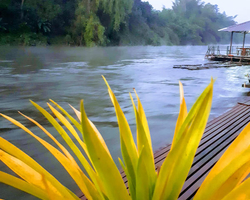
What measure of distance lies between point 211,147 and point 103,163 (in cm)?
218

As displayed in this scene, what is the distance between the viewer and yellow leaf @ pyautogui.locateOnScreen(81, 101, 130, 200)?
32.7 inches

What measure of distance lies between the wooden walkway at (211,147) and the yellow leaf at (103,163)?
1.04 meters

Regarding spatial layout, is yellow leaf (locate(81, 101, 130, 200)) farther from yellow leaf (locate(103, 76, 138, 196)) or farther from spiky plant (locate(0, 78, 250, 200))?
yellow leaf (locate(103, 76, 138, 196))

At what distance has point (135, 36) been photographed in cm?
5144

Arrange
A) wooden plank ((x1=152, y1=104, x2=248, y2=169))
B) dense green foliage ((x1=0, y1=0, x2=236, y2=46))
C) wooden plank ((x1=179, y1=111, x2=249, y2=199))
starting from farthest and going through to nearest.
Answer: dense green foliage ((x1=0, y1=0, x2=236, y2=46)) < wooden plank ((x1=152, y1=104, x2=248, y2=169)) < wooden plank ((x1=179, y1=111, x2=249, y2=199))

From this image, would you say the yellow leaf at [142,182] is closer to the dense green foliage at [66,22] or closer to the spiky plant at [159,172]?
the spiky plant at [159,172]

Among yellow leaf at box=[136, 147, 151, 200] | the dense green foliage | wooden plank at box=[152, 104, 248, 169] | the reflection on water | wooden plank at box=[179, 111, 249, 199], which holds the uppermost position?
the dense green foliage

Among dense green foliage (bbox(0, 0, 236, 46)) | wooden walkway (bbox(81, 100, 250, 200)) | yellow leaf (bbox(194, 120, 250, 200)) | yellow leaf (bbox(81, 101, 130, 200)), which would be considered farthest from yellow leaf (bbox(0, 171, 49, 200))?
dense green foliage (bbox(0, 0, 236, 46))

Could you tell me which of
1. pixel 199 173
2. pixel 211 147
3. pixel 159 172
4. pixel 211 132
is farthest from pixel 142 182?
pixel 211 132

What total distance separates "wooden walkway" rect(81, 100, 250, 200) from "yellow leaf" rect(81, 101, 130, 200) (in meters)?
1.04

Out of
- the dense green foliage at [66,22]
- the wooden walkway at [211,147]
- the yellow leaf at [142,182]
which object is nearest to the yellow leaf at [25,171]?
the yellow leaf at [142,182]

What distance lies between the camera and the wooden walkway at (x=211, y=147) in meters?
2.05

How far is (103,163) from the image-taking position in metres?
0.88

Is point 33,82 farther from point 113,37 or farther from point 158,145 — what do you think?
point 113,37
